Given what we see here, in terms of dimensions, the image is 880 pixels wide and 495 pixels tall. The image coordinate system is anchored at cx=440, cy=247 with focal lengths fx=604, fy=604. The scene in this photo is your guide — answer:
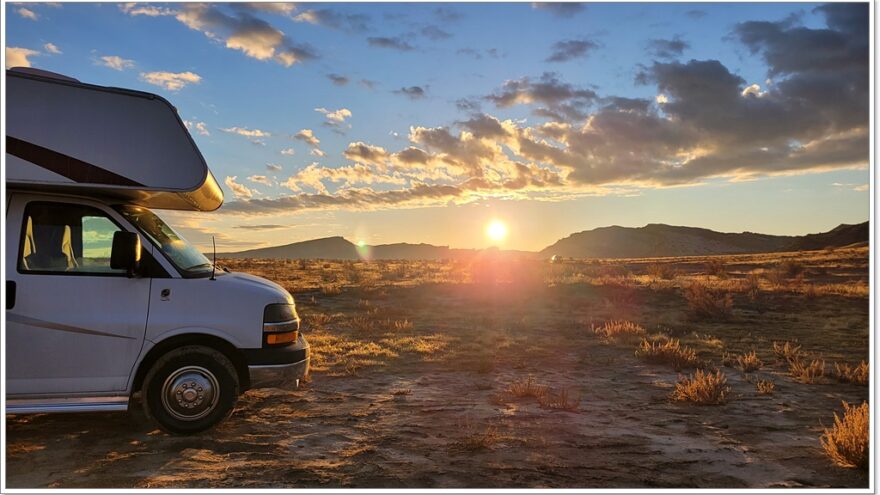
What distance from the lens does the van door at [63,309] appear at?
576cm

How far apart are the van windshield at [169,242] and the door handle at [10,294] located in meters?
1.18

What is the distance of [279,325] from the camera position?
6.47m

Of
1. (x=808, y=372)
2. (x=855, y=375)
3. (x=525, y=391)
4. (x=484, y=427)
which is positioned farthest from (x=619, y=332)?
(x=484, y=427)

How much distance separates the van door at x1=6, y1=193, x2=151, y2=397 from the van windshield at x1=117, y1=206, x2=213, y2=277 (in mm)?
371

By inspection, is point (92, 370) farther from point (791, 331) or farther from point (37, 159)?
point (791, 331)

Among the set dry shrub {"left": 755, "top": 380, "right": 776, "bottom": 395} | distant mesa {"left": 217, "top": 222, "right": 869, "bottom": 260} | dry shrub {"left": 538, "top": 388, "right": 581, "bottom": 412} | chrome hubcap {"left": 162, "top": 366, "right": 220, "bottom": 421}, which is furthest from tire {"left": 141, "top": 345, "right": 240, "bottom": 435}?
distant mesa {"left": 217, "top": 222, "right": 869, "bottom": 260}

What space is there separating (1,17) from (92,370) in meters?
3.66

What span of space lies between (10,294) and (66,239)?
70cm

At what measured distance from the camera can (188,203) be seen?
7332mm

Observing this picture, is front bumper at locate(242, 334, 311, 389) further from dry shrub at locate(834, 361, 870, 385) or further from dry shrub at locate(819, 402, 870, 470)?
dry shrub at locate(834, 361, 870, 385)

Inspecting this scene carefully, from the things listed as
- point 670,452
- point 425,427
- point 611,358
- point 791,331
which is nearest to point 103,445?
point 425,427

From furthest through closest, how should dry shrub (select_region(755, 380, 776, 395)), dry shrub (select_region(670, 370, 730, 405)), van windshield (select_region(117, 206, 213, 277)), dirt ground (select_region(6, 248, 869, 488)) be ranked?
1. dry shrub (select_region(755, 380, 776, 395))
2. dry shrub (select_region(670, 370, 730, 405))
3. van windshield (select_region(117, 206, 213, 277))
4. dirt ground (select_region(6, 248, 869, 488))

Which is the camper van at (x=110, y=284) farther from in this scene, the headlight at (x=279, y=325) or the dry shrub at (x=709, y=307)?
the dry shrub at (x=709, y=307)

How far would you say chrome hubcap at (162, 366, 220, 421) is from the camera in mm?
6133
